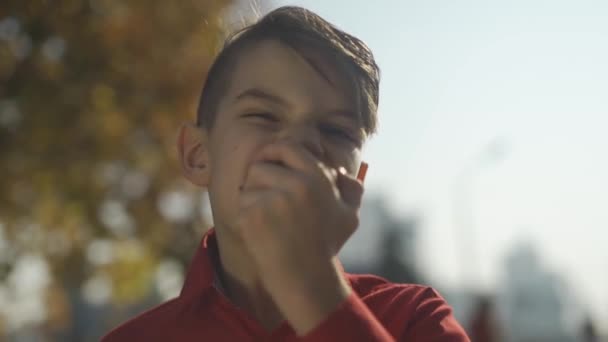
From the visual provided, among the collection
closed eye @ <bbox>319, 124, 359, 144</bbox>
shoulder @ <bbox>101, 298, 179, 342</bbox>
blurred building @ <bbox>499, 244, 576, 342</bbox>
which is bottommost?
blurred building @ <bbox>499, 244, 576, 342</bbox>

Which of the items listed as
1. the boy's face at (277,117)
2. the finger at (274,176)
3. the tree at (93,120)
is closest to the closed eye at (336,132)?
the boy's face at (277,117)

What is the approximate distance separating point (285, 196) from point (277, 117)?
559 mm

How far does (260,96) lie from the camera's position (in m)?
1.78

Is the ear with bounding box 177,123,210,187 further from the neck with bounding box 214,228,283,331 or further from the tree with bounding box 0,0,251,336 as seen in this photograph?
the tree with bounding box 0,0,251,336

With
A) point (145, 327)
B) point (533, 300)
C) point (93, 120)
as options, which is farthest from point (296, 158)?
point (533, 300)

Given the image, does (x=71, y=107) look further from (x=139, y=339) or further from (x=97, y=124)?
(x=139, y=339)

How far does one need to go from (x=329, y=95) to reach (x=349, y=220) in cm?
55

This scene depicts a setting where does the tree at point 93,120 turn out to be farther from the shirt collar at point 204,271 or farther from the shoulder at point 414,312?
the shoulder at point 414,312

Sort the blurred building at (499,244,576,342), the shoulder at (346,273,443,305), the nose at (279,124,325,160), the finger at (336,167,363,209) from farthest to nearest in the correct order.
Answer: the blurred building at (499,244,576,342) → the shoulder at (346,273,443,305) → the nose at (279,124,325,160) → the finger at (336,167,363,209)

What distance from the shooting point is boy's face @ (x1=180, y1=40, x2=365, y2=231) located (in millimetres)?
1690

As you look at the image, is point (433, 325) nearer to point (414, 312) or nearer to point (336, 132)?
point (414, 312)

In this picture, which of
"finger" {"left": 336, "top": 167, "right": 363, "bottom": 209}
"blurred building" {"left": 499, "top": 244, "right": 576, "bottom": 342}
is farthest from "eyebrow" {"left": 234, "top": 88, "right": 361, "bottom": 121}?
"blurred building" {"left": 499, "top": 244, "right": 576, "bottom": 342}

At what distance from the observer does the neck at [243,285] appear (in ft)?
6.42

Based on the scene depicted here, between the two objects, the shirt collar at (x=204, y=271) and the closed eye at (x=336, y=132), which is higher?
the closed eye at (x=336, y=132)
